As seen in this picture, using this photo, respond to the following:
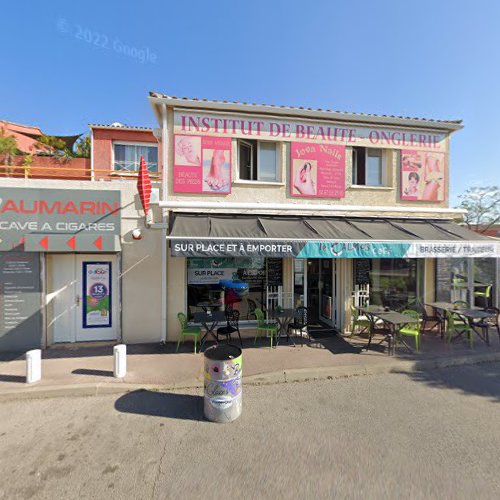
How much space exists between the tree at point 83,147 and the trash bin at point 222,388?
20.1 meters

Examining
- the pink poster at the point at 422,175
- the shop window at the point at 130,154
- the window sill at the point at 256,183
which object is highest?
the shop window at the point at 130,154

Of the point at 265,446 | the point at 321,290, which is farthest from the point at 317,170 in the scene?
the point at 265,446

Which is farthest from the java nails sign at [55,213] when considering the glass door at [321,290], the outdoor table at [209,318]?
the glass door at [321,290]

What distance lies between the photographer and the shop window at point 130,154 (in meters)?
15.6

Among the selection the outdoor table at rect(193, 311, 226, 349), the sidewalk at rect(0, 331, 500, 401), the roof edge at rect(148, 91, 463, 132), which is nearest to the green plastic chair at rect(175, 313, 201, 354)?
the outdoor table at rect(193, 311, 226, 349)

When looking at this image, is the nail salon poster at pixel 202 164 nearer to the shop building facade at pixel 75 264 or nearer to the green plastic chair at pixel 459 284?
the shop building facade at pixel 75 264

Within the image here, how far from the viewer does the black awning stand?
21.2 feet

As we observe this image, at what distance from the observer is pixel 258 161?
861 centimetres

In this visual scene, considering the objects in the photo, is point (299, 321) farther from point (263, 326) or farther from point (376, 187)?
point (376, 187)

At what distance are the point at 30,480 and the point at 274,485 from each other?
112 inches

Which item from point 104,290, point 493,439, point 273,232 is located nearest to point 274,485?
point 493,439

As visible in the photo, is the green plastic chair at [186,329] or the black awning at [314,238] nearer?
the black awning at [314,238]

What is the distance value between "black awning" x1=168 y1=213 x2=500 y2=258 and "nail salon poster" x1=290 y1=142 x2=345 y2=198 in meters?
0.87

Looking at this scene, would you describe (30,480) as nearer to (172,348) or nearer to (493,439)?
(172,348)
